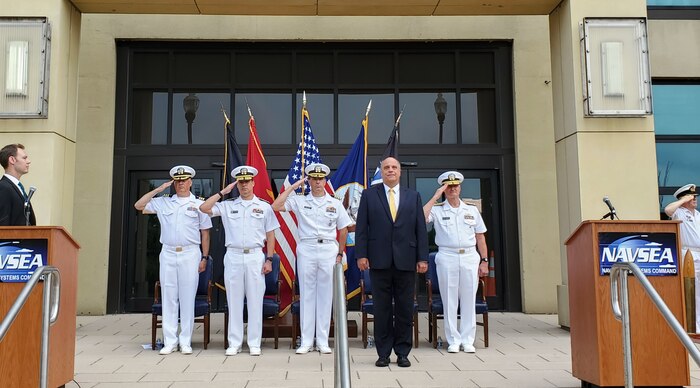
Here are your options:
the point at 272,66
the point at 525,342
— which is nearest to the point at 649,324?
the point at 525,342

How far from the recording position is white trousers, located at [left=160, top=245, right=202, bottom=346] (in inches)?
248

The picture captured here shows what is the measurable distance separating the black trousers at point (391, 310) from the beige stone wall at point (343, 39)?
476cm

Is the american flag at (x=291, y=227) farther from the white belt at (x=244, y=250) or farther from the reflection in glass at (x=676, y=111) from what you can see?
the reflection in glass at (x=676, y=111)

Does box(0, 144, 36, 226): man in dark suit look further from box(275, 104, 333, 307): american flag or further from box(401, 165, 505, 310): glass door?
box(401, 165, 505, 310): glass door

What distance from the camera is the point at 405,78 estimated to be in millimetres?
10234

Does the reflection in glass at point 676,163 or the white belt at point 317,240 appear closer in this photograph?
the white belt at point 317,240

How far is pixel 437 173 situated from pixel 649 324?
5.94 meters

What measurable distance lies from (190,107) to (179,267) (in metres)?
4.43

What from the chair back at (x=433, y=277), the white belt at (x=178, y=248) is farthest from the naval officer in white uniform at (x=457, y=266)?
the white belt at (x=178, y=248)

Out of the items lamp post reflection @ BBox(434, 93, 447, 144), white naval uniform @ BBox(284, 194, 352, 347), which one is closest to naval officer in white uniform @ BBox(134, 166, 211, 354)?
white naval uniform @ BBox(284, 194, 352, 347)

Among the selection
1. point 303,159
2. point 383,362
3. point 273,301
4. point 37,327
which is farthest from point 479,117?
point 37,327

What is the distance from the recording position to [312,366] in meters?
5.54

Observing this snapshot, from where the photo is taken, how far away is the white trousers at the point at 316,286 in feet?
20.8

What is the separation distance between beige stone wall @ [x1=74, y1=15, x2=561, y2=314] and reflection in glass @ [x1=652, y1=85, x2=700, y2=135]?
5.74 feet
